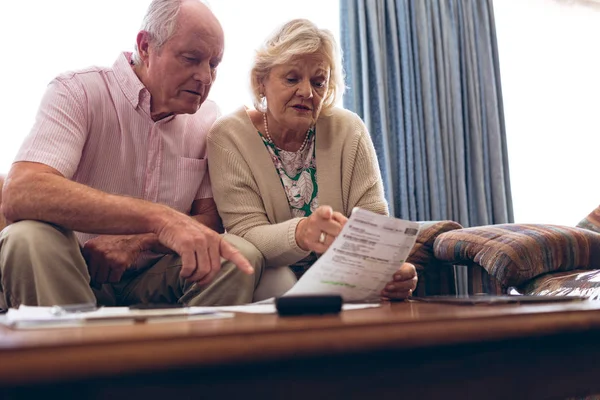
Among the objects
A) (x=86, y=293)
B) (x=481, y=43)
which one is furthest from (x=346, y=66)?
(x=86, y=293)

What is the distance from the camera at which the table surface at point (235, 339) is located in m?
0.47

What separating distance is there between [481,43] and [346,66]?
0.97m

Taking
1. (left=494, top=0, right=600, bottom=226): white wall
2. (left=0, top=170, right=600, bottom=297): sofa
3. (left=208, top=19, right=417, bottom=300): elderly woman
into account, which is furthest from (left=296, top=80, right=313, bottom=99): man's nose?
(left=494, top=0, right=600, bottom=226): white wall

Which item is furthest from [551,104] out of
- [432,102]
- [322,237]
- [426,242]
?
[322,237]

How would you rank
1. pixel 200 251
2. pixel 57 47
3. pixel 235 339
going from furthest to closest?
pixel 57 47 → pixel 200 251 → pixel 235 339

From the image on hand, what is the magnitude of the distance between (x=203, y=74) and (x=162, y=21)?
0.59 ft

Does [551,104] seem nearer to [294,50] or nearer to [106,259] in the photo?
[294,50]

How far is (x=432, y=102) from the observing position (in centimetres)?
343

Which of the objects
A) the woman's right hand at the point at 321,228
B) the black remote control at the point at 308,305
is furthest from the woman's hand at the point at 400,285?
the black remote control at the point at 308,305

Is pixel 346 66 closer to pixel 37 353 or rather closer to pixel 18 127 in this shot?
pixel 18 127

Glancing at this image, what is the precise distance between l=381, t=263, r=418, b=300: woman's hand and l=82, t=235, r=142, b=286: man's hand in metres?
0.60

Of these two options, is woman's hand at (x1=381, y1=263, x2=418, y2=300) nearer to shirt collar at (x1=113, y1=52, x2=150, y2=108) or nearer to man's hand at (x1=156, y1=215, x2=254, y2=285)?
man's hand at (x1=156, y1=215, x2=254, y2=285)

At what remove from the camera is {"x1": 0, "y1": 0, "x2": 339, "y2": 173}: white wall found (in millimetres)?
2549

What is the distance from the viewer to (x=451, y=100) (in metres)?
3.53
